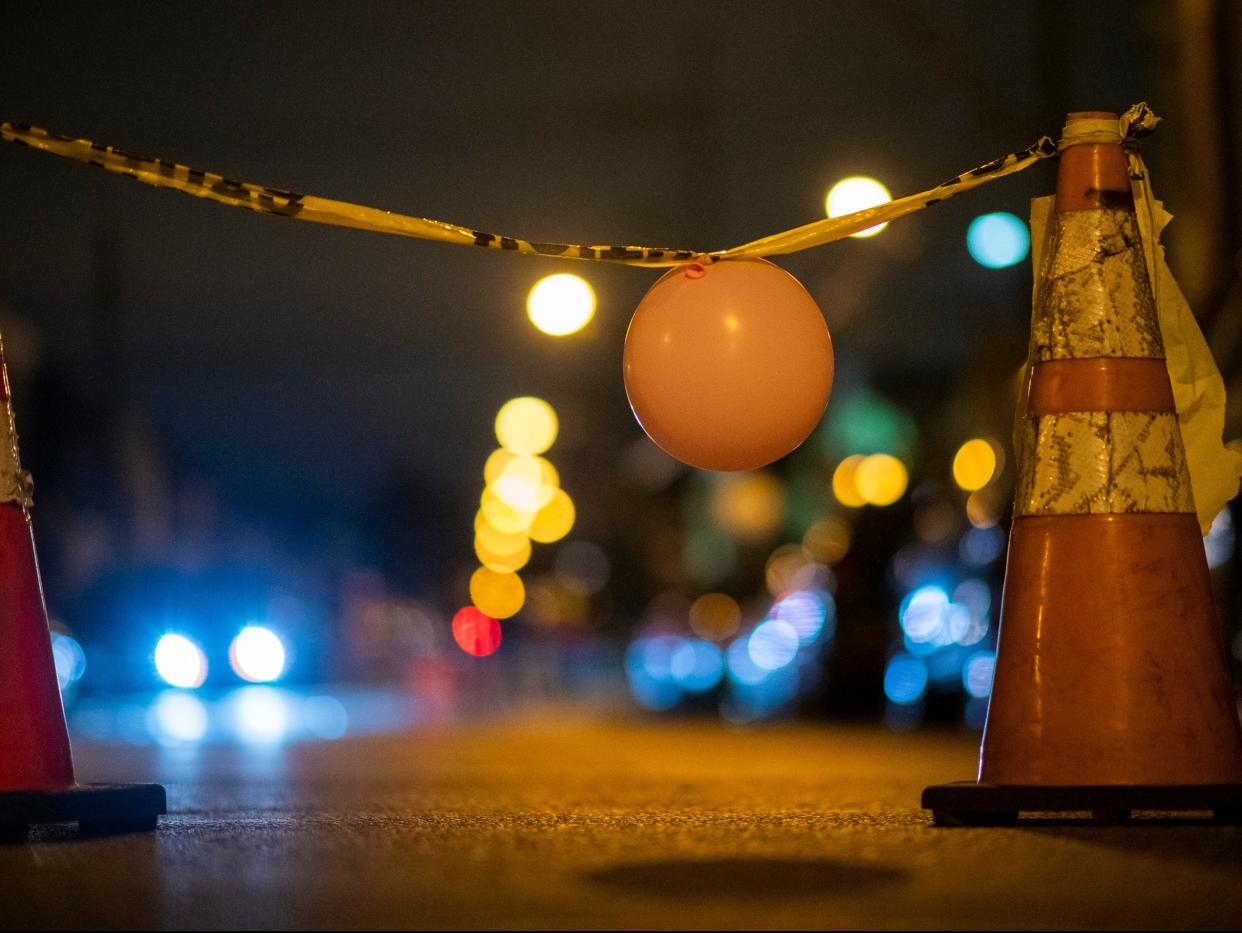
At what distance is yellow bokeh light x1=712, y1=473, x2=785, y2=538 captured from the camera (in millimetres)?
52000

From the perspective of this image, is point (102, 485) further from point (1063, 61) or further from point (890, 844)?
point (890, 844)

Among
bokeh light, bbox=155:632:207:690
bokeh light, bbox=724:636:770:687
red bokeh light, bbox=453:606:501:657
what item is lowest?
red bokeh light, bbox=453:606:501:657

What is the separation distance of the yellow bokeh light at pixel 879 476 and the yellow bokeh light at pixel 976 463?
1482 mm

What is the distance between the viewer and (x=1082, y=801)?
627cm

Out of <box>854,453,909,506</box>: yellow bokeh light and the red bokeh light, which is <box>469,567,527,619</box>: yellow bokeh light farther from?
<box>854,453,909,506</box>: yellow bokeh light

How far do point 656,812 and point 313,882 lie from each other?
2.64m

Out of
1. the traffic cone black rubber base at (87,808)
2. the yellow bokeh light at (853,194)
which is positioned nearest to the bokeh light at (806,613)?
the yellow bokeh light at (853,194)

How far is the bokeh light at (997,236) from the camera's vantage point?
69.0 feet

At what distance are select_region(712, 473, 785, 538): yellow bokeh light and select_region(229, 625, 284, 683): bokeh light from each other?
497 inches

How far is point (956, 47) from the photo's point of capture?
1233cm

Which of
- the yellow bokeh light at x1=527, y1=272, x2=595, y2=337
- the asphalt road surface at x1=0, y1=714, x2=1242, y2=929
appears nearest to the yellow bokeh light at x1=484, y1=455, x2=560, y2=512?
the yellow bokeh light at x1=527, y1=272, x2=595, y2=337

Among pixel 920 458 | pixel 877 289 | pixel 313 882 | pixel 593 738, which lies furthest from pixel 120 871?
pixel 920 458

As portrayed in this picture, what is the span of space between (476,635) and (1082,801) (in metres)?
89.6

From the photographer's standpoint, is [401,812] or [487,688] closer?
[401,812]
